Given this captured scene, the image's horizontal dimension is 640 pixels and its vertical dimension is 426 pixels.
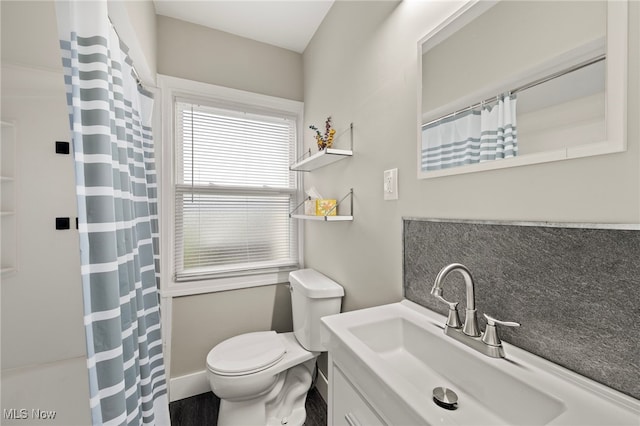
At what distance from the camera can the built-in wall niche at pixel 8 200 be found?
4.16 feet

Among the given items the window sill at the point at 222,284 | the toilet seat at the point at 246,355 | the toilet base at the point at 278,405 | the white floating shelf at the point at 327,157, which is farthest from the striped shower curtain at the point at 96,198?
the window sill at the point at 222,284

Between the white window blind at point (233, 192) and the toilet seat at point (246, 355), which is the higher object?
the white window blind at point (233, 192)

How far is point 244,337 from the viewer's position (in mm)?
1750

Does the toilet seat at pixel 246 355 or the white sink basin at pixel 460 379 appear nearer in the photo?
the white sink basin at pixel 460 379

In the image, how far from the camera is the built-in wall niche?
1267 millimetres

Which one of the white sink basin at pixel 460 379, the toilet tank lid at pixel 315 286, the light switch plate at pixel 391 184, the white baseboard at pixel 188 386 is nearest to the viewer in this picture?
the white sink basin at pixel 460 379

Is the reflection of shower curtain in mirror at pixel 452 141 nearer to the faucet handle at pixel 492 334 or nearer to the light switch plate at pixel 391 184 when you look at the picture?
the light switch plate at pixel 391 184

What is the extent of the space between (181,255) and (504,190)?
1.99 metres

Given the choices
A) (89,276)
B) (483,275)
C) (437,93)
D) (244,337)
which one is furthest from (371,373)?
(244,337)

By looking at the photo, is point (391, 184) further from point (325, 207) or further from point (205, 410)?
point (205, 410)

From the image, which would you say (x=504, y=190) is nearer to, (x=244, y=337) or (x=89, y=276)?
(x=89, y=276)

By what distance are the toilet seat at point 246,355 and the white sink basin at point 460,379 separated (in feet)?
2.36

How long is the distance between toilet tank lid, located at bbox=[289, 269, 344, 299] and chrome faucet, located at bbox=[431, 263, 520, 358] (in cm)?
78

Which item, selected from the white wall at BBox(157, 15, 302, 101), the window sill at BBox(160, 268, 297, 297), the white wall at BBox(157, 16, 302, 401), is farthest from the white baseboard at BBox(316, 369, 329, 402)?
the white wall at BBox(157, 15, 302, 101)
